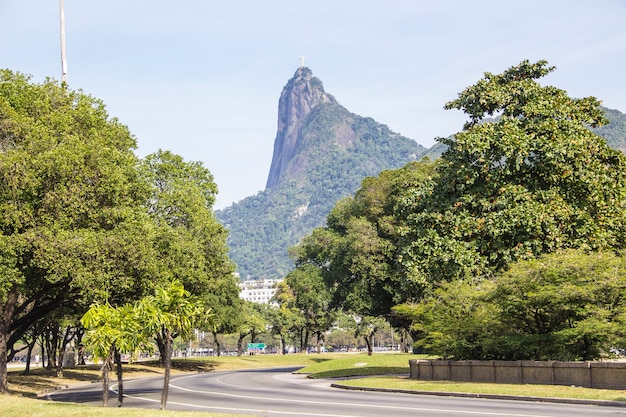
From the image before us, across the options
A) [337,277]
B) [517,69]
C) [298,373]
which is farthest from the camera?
[337,277]

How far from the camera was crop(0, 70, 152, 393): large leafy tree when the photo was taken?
31531 millimetres

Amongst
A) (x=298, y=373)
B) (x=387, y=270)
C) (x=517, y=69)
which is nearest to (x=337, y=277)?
(x=387, y=270)

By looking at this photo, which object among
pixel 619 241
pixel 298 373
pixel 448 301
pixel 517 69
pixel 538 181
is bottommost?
pixel 298 373

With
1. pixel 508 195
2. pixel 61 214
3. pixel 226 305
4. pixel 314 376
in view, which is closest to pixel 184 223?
pixel 314 376

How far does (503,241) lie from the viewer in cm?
3909

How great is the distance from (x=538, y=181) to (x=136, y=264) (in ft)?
64.5

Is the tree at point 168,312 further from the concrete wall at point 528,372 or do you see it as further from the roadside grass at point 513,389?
the concrete wall at point 528,372

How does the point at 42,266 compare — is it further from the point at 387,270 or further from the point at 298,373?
the point at 387,270

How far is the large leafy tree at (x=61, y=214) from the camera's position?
31.5 metres

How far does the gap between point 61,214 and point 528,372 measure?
65.4 feet

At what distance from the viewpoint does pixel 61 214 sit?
106ft

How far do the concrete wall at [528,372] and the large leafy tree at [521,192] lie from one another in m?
4.54

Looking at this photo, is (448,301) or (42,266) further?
(448,301)

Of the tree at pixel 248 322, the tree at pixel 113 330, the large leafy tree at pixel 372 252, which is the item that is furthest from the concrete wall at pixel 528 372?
the tree at pixel 248 322
